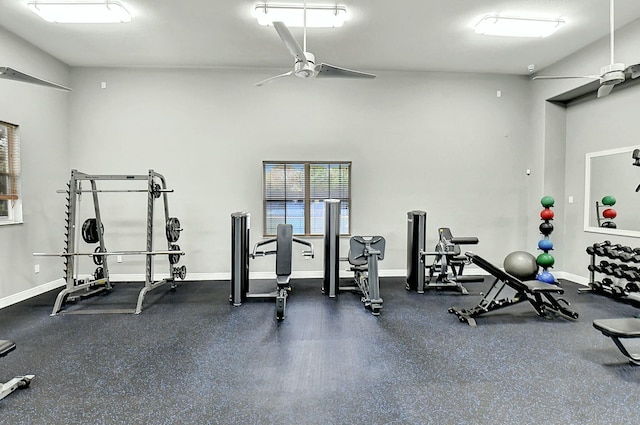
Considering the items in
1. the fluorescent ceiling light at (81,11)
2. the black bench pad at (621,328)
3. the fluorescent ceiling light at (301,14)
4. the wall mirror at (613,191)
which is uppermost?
the fluorescent ceiling light at (301,14)

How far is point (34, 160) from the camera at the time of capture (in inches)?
176

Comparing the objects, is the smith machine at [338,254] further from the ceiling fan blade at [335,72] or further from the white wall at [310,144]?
the ceiling fan blade at [335,72]

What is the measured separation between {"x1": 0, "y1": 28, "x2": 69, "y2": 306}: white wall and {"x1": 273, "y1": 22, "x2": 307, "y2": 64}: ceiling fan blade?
3.83 meters

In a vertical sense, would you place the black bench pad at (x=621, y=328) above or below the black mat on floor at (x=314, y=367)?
above

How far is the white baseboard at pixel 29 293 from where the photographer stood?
3997mm

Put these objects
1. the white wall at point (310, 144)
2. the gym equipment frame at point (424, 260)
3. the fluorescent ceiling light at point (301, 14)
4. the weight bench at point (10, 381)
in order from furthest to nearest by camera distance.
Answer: the white wall at point (310, 144)
the gym equipment frame at point (424, 260)
the fluorescent ceiling light at point (301, 14)
the weight bench at point (10, 381)

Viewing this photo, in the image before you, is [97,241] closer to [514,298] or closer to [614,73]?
[514,298]

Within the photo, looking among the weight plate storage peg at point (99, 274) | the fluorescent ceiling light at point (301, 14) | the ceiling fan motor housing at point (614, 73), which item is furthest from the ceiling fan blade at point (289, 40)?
the weight plate storage peg at point (99, 274)

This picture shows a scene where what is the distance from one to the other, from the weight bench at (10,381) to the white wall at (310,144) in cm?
298

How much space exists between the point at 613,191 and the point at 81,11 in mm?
7233

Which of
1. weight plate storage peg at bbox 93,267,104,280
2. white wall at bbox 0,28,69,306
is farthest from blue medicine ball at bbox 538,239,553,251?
white wall at bbox 0,28,69,306

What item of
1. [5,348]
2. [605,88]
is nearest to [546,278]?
[605,88]

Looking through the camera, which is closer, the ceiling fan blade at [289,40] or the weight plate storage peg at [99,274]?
the ceiling fan blade at [289,40]

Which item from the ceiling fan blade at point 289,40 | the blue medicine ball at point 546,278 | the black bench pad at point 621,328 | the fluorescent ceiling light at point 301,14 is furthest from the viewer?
the blue medicine ball at point 546,278
